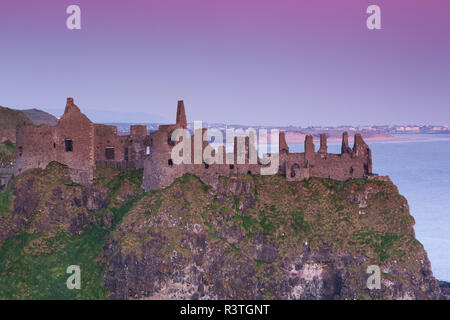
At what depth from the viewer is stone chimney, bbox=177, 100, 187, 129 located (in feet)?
304

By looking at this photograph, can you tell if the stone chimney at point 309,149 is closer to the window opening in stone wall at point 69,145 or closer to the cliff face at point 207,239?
the cliff face at point 207,239

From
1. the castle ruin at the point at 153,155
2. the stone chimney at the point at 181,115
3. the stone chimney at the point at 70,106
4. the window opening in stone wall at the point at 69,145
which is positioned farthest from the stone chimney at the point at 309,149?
the window opening in stone wall at the point at 69,145

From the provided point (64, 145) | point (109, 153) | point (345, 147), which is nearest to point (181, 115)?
point (109, 153)

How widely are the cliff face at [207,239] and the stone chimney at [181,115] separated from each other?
25.6ft

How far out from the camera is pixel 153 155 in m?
91.8

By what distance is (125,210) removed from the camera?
301 feet

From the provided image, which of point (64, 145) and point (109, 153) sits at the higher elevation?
point (64, 145)

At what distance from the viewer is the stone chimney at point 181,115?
304 feet

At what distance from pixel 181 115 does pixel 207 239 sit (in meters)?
18.5

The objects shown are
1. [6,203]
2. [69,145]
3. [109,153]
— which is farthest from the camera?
[109,153]

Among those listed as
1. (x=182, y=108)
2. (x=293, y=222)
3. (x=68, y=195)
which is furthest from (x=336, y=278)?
(x=68, y=195)

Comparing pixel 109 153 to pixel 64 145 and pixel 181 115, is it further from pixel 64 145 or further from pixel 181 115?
pixel 181 115

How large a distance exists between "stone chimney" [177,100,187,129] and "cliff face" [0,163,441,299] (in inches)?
307

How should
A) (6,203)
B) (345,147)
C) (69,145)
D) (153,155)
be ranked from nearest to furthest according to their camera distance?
(6,203) → (153,155) → (69,145) → (345,147)
